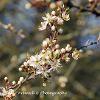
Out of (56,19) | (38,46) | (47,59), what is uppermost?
(38,46)

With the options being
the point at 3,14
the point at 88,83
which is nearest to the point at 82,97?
the point at 3,14

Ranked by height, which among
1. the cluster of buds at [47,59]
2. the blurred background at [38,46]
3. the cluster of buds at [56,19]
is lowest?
the cluster of buds at [47,59]

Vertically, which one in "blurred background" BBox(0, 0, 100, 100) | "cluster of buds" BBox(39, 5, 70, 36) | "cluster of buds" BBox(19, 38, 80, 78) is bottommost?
"cluster of buds" BBox(19, 38, 80, 78)

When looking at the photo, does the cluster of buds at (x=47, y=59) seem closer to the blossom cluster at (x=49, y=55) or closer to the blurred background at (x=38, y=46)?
the blossom cluster at (x=49, y=55)

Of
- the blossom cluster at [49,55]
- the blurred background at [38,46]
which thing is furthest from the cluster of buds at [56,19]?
the blurred background at [38,46]

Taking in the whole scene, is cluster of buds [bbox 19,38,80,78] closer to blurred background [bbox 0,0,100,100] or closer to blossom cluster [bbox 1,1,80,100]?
blossom cluster [bbox 1,1,80,100]

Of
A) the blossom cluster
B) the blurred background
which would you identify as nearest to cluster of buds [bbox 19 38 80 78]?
the blossom cluster

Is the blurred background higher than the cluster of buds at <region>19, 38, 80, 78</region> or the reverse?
higher

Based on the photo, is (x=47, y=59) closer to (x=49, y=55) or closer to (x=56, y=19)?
(x=49, y=55)

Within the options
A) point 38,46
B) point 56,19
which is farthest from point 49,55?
point 38,46
